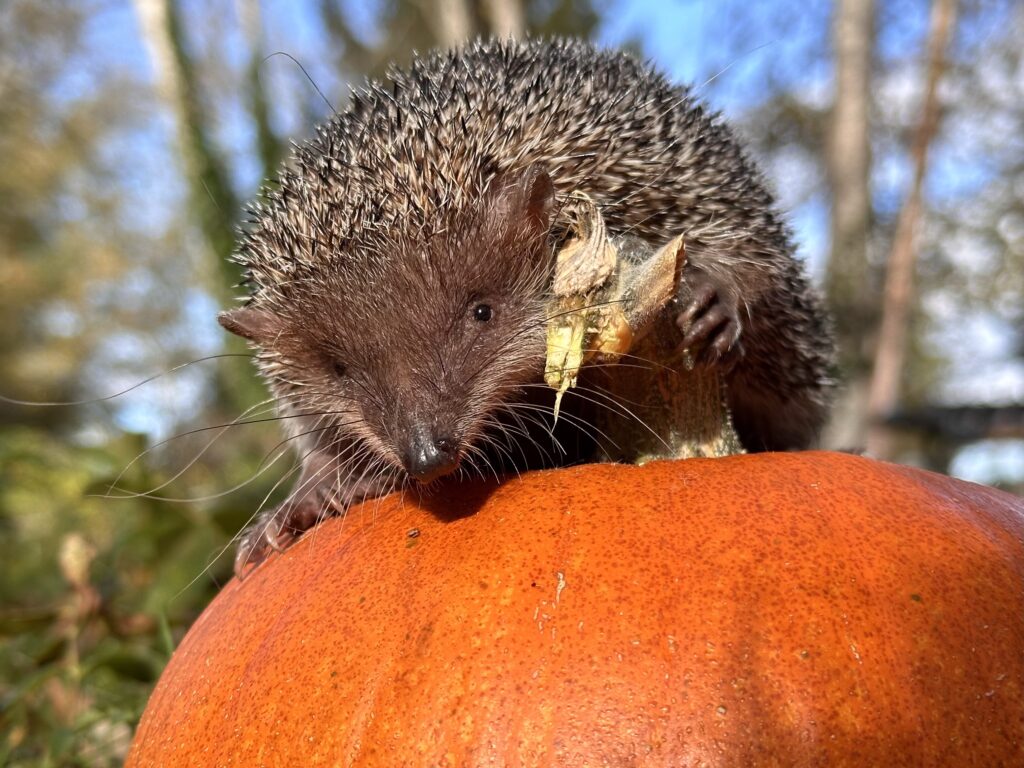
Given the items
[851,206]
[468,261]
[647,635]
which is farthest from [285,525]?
[851,206]

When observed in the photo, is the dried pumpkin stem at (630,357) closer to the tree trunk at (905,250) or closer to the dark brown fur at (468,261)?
the dark brown fur at (468,261)

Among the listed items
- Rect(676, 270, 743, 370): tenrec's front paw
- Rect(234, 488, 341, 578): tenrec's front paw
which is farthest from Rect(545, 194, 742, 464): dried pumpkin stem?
Rect(234, 488, 341, 578): tenrec's front paw

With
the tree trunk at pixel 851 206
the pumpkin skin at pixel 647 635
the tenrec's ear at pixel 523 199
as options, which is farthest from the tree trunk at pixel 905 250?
the pumpkin skin at pixel 647 635

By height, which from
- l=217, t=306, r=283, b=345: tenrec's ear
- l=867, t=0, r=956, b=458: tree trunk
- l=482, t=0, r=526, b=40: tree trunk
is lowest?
l=867, t=0, r=956, b=458: tree trunk

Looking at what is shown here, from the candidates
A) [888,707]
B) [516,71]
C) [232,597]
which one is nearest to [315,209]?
[516,71]

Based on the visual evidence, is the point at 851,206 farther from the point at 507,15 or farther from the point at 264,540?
the point at 264,540

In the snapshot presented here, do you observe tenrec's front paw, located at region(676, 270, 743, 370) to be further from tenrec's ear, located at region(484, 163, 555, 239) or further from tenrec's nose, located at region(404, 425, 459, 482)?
tenrec's nose, located at region(404, 425, 459, 482)
